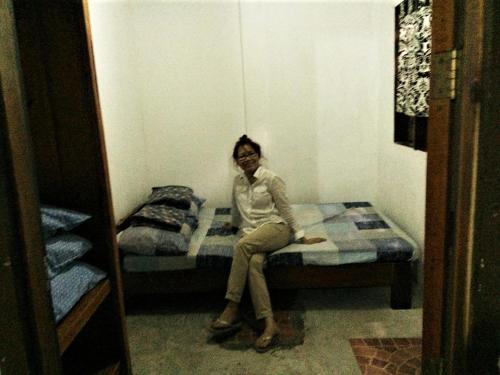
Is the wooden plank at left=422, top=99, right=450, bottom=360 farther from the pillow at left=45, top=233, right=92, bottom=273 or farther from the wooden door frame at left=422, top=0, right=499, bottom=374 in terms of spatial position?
the pillow at left=45, top=233, right=92, bottom=273

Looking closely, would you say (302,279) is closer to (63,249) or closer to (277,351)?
(277,351)

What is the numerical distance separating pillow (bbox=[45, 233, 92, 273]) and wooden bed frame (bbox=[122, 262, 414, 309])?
133 cm

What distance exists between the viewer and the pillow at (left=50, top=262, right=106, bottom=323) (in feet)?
3.86

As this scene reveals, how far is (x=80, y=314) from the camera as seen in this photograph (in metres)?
1.21

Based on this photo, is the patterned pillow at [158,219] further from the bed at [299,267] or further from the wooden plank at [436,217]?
the wooden plank at [436,217]

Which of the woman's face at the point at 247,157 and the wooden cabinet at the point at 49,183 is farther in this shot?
the woman's face at the point at 247,157

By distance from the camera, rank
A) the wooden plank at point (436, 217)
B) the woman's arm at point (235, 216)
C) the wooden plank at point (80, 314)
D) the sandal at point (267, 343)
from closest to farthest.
→ the wooden plank at point (436, 217)
the wooden plank at point (80, 314)
the sandal at point (267, 343)
the woman's arm at point (235, 216)

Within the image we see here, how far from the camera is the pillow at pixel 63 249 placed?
1.25 m

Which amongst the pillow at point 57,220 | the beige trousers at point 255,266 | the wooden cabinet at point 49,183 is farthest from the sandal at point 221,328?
the pillow at point 57,220

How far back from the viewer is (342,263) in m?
2.53

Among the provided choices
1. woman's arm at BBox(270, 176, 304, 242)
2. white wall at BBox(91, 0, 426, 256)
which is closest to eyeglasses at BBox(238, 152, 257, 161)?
woman's arm at BBox(270, 176, 304, 242)

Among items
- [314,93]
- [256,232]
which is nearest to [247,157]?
[256,232]

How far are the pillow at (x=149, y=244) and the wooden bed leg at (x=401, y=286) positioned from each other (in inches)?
52.9

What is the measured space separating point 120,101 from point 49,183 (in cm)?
209
